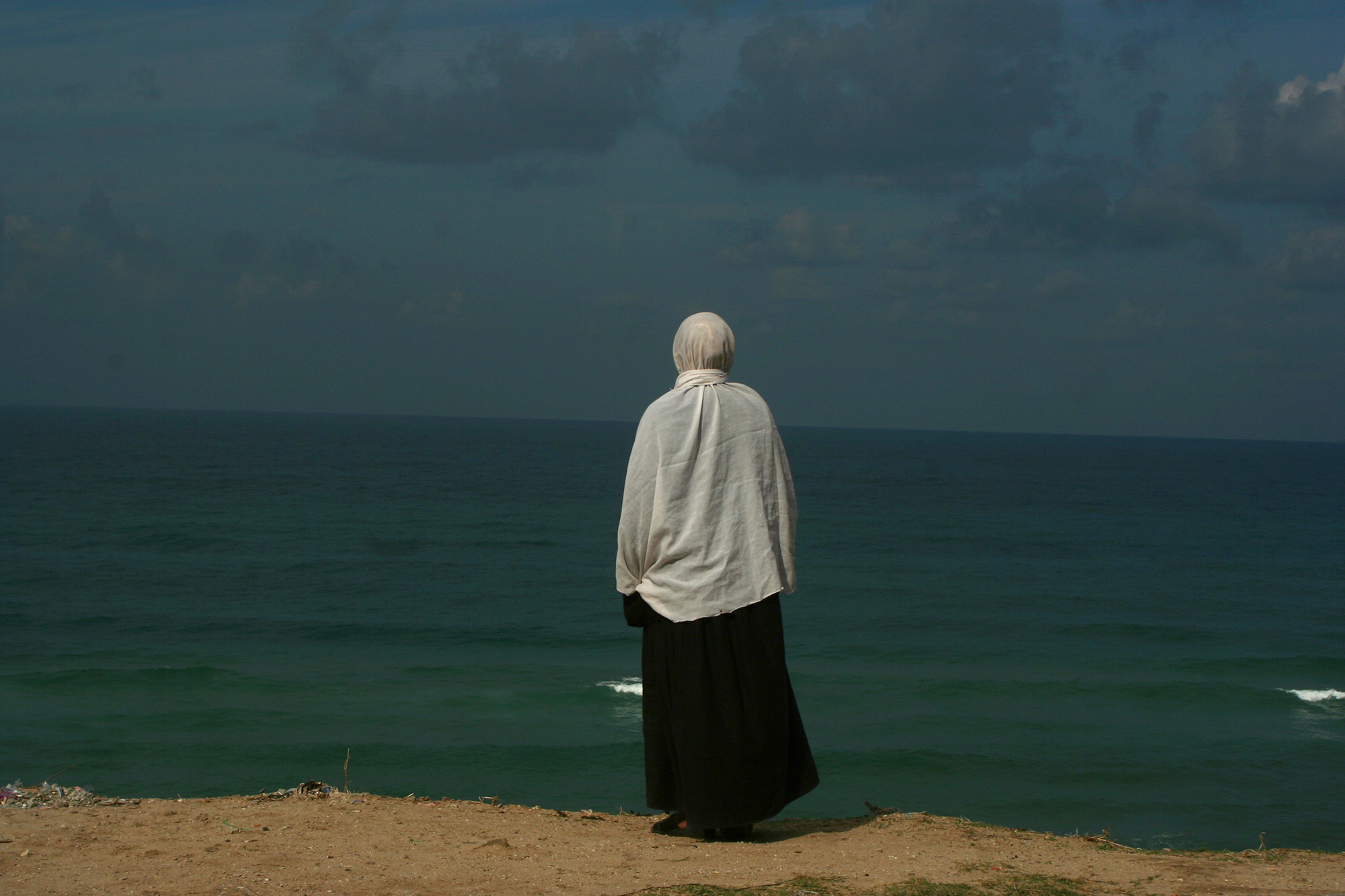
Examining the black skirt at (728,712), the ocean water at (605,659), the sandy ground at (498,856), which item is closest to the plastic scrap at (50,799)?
the sandy ground at (498,856)

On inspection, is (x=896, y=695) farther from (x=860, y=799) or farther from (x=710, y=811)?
A: (x=710, y=811)

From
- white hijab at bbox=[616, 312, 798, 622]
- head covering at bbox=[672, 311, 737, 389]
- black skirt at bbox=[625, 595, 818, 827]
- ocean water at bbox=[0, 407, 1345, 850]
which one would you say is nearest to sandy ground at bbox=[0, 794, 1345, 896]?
black skirt at bbox=[625, 595, 818, 827]

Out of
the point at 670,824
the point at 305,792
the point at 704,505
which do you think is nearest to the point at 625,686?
the point at 305,792

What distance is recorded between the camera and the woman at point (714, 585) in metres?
4.40

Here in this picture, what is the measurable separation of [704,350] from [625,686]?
11.8 m

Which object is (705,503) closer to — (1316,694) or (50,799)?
(50,799)

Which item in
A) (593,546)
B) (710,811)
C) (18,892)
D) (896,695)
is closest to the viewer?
(18,892)

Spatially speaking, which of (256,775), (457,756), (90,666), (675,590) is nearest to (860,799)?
(457,756)

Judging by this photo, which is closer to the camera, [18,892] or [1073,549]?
[18,892]

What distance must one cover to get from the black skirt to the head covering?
0.97 meters

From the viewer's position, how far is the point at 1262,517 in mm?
53000

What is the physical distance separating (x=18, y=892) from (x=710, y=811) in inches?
95.4

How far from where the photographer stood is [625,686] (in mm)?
15656

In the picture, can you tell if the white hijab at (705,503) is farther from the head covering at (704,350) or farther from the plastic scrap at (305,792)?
the plastic scrap at (305,792)
